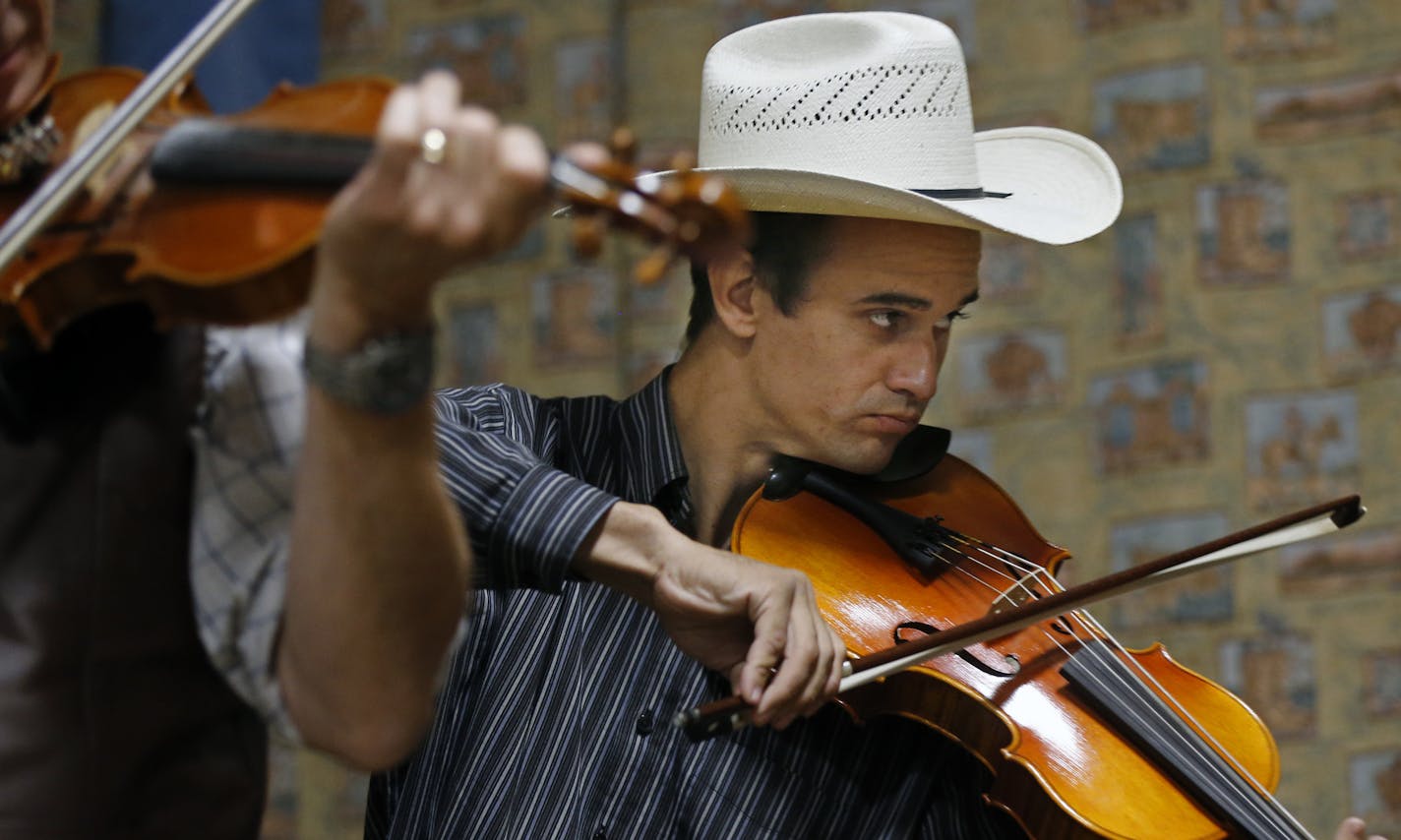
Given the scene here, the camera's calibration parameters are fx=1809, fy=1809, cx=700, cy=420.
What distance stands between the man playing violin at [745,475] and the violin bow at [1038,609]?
4cm

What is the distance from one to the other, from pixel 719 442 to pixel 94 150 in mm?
988

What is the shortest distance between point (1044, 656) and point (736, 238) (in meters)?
0.85

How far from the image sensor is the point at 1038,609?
61.6 inches

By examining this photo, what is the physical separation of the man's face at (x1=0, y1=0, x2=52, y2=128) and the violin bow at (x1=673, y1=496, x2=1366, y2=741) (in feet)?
2.07

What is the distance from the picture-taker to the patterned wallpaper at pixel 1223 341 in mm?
3088

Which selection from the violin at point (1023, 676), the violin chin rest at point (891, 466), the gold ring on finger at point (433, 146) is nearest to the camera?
the gold ring on finger at point (433, 146)

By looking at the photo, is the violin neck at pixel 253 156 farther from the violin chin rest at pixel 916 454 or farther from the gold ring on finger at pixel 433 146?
the violin chin rest at pixel 916 454

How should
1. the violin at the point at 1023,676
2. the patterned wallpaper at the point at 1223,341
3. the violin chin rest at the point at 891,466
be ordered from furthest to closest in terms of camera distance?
1. the patterned wallpaper at the point at 1223,341
2. the violin chin rest at the point at 891,466
3. the violin at the point at 1023,676

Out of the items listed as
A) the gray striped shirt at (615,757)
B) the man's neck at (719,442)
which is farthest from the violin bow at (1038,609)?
the man's neck at (719,442)

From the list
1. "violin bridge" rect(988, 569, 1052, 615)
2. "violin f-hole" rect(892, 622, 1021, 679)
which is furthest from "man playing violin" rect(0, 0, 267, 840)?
"violin bridge" rect(988, 569, 1052, 615)

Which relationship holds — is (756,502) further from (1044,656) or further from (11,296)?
(11,296)

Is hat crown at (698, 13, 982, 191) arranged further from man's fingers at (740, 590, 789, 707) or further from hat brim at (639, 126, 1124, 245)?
man's fingers at (740, 590, 789, 707)

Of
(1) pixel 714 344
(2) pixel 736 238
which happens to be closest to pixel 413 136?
(2) pixel 736 238

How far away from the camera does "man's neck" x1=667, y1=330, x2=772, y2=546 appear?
1.86 m
